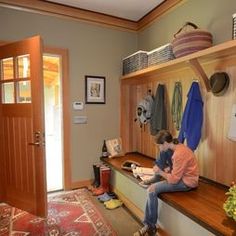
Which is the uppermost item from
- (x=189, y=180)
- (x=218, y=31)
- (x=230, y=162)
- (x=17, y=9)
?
(x=17, y=9)

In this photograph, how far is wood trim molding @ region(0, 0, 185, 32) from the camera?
2.69 m

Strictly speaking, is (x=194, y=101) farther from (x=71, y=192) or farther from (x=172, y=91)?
(x=71, y=192)

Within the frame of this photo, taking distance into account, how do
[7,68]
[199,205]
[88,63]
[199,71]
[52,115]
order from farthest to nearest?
[52,115] < [88,63] < [7,68] < [199,71] < [199,205]

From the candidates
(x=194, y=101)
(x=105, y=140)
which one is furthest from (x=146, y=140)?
(x=194, y=101)

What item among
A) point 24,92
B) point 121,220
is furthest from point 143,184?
point 24,92

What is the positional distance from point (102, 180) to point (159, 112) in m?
1.24

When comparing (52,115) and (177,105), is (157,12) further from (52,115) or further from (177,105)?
(52,115)

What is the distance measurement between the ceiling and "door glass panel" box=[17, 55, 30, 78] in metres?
1.00

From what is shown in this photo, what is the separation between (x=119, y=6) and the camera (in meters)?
2.91

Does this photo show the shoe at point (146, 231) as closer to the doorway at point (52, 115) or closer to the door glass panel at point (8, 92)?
the door glass panel at point (8, 92)

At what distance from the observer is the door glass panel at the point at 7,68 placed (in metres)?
2.45

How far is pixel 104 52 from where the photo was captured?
10.8 feet

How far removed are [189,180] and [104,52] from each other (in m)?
2.25

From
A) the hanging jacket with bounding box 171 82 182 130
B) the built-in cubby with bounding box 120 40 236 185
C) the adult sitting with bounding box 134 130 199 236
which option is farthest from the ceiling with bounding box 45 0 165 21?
the adult sitting with bounding box 134 130 199 236
